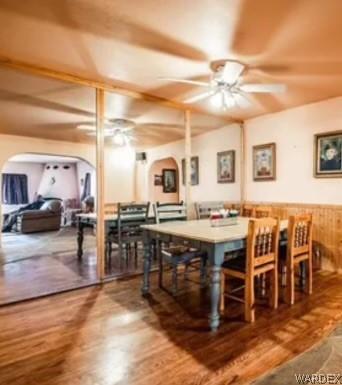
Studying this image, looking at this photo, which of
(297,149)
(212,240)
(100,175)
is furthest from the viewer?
(297,149)

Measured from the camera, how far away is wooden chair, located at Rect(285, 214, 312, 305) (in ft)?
9.68

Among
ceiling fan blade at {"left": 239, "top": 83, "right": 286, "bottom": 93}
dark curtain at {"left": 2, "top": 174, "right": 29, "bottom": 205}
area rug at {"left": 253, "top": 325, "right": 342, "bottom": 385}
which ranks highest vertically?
ceiling fan blade at {"left": 239, "top": 83, "right": 286, "bottom": 93}

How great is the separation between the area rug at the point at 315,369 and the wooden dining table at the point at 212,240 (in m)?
0.78

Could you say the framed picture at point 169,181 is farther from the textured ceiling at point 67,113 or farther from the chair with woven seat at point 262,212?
the chair with woven seat at point 262,212

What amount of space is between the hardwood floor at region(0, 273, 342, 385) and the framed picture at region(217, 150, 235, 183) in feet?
9.51

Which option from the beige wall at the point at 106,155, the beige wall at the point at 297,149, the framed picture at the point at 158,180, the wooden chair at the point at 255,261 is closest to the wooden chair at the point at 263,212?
the beige wall at the point at 297,149

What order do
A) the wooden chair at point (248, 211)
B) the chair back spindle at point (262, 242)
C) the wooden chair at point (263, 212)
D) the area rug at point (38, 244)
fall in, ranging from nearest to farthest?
the chair back spindle at point (262, 242), the wooden chair at point (263, 212), the wooden chair at point (248, 211), the area rug at point (38, 244)

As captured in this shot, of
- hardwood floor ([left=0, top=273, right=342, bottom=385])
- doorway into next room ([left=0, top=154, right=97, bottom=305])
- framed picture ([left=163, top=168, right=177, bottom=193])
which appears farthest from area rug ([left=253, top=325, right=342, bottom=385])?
framed picture ([left=163, top=168, right=177, bottom=193])

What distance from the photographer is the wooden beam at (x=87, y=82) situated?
116 inches

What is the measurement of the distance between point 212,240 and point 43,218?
715 cm

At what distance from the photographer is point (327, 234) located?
4.16 m

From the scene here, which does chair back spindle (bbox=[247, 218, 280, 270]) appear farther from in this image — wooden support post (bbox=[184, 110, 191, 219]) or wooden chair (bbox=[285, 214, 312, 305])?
wooden support post (bbox=[184, 110, 191, 219])

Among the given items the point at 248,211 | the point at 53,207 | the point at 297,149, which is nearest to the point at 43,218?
the point at 53,207

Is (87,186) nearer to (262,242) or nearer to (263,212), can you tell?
(263,212)
